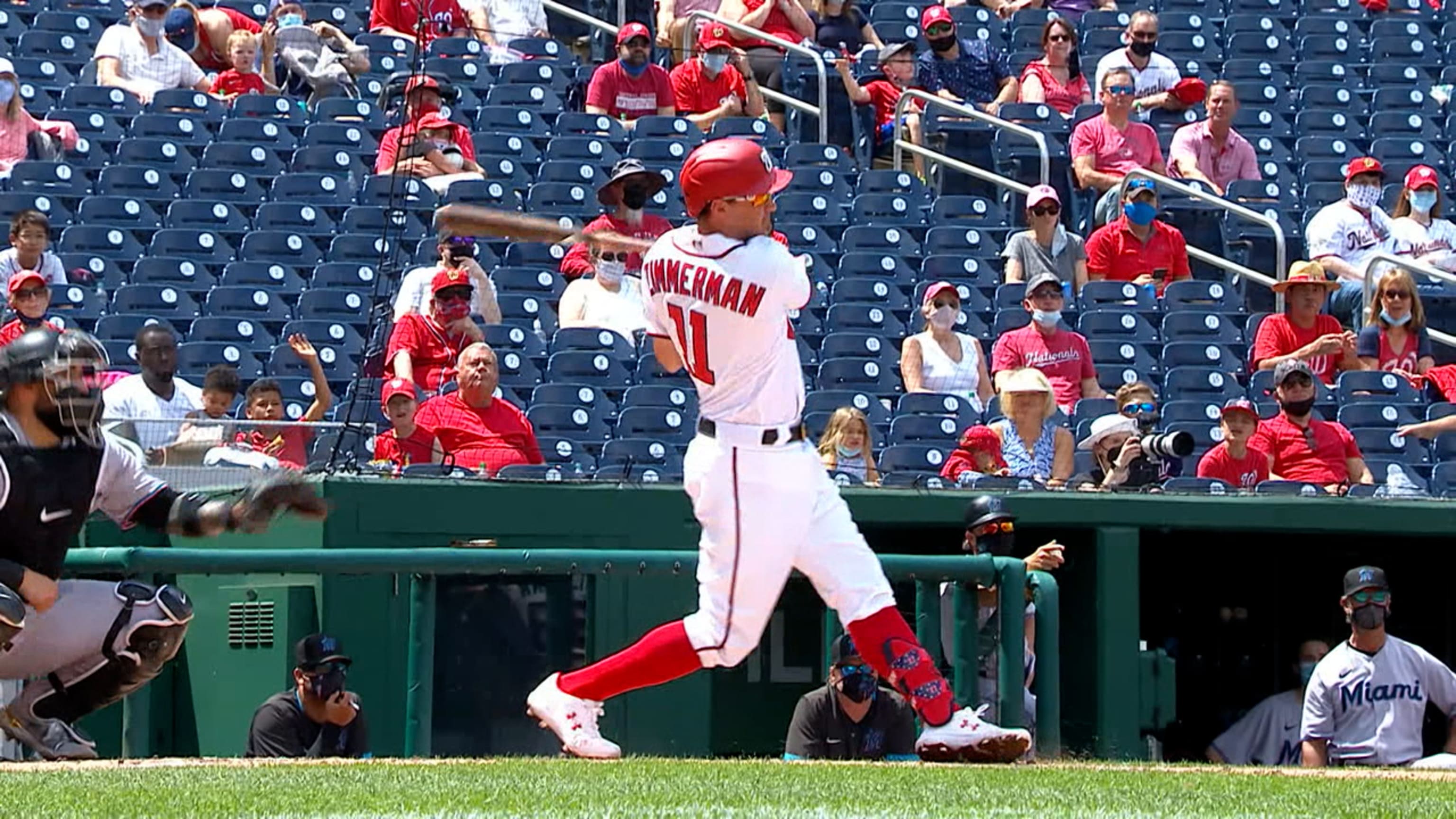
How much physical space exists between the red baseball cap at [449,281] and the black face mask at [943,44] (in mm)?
4530

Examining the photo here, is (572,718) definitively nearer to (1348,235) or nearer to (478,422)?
(478,422)

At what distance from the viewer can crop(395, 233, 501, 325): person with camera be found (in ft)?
34.2

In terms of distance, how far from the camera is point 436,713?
811 cm

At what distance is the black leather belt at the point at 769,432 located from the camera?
5840 mm

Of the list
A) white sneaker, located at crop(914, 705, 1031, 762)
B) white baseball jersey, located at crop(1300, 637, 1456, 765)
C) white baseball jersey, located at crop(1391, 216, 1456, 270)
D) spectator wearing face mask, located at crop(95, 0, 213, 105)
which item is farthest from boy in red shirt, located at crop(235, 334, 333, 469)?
white baseball jersey, located at crop(1391, 216, 1456, 270)

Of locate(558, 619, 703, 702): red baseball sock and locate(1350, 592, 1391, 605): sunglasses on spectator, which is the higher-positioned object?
locate(1350, 592, 1391, 605): sunglasses on spectator

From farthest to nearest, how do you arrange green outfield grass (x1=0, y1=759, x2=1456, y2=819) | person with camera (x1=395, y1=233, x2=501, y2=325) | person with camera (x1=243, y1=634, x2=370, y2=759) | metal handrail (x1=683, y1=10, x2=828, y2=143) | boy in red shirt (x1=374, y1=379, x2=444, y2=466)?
metal handrail (x1=683, y1=10, x2=828, y2=143) < person with camera (x1=395, y1=233, x2=501, y2=325) < boy in red shirt (x1=374, y1=379, x2=444, y2=466) < person with camera (x1=243, y1=634, x2=370, y2=759) < green outfield grass (x1=0, y1=759, x2=1456, y2=819)

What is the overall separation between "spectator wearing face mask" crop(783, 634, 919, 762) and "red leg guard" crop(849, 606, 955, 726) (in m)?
1.25

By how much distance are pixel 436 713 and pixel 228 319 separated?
299 centimetres

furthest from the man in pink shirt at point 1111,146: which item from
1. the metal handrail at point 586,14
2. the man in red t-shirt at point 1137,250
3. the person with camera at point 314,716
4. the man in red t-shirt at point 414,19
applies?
the person with camera at point 314,716

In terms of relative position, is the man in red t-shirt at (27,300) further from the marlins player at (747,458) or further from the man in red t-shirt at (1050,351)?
the marlins player at (747,458)

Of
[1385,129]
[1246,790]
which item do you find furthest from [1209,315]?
[1246,790]

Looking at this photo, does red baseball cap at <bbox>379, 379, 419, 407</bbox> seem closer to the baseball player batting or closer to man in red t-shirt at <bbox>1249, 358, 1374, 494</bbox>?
the baseball player batting

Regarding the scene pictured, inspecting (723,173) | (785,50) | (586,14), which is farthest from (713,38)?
(723,173)
